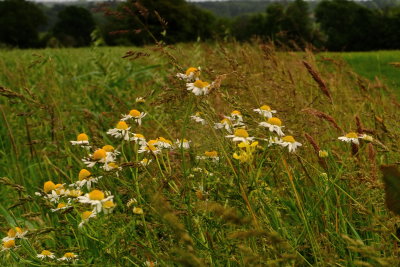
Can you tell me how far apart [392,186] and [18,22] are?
221 feet

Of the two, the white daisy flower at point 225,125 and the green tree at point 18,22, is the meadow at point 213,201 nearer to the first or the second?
the white daisy flower at point 225,125

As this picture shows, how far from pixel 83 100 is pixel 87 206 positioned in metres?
2.90

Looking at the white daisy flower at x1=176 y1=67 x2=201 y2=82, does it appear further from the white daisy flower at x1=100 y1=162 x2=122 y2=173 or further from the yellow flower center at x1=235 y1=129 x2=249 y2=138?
the white daisy flower at x1=100 y1=162 x2=122 y2=173

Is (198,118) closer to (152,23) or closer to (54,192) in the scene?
(54,192)

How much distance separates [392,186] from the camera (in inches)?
38.8

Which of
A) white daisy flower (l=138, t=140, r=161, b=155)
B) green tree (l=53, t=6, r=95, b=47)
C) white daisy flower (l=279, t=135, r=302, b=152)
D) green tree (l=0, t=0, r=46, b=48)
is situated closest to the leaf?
white daisy flower (l=279, t=135, r=302, b=152)

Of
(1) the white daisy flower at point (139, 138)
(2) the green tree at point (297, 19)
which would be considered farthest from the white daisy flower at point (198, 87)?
(2) the green tree at point (297, 19)

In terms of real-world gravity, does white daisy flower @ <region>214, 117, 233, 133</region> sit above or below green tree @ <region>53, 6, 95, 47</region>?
above

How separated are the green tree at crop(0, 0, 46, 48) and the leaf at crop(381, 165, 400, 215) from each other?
62.9 meters

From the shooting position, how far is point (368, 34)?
39.6 meters

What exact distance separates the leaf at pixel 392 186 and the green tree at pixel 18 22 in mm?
62933

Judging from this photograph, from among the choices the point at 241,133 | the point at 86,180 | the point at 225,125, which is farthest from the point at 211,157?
the point at 86,180

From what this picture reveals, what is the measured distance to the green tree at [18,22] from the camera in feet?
194

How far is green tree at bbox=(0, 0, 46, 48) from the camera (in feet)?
194
